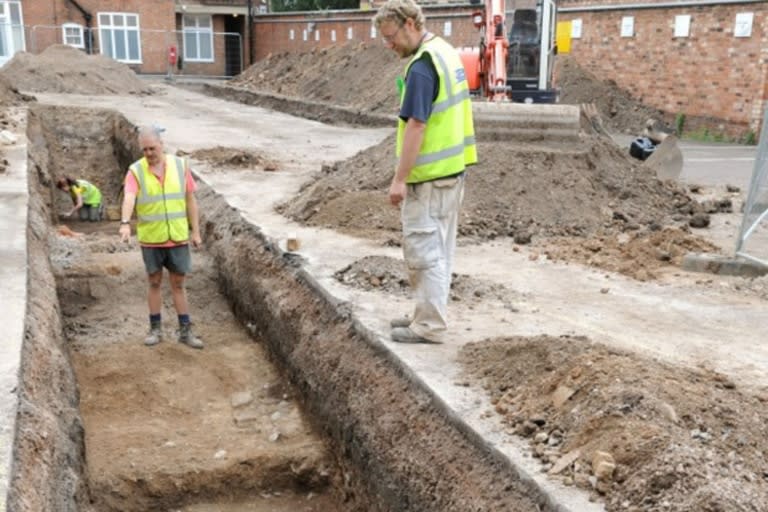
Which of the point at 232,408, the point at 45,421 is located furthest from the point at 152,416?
the point at 45,421

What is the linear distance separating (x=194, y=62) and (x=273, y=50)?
163 inches

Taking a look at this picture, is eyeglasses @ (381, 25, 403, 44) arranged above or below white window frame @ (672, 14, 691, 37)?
below

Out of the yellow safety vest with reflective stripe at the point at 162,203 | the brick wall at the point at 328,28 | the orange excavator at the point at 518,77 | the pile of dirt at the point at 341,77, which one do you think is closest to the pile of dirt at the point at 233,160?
the orange excavator at the point at 518,77

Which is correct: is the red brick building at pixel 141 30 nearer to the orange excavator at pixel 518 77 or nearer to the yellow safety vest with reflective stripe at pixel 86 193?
the yellow safety vest with reflective stripe at pixel 86 193

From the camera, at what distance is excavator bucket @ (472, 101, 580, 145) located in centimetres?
995

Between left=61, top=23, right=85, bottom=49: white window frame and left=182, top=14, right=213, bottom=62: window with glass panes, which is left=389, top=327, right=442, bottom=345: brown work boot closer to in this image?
left=61, top=23, right=85, bottom=49: white window frame

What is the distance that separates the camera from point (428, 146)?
4.63 metres

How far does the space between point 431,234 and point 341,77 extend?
23346mm

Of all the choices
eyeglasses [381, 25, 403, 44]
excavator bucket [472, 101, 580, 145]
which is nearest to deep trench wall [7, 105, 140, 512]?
eyeglasses [381, 25, 403, 44]

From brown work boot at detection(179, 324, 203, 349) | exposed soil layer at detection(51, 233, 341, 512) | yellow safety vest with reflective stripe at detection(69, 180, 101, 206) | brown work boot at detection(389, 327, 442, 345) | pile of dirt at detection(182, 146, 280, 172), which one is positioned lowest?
exposed soil layer at detection(51, 233, 341, 512)

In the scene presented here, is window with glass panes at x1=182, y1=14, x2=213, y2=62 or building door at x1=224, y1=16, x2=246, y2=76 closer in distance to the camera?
window with glass panes at x1=182, y1=14, x2=213, y2=62

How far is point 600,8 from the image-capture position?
886 inches

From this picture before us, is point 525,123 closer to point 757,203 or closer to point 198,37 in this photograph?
point 757,203

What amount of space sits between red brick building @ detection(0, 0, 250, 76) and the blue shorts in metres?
33.0
